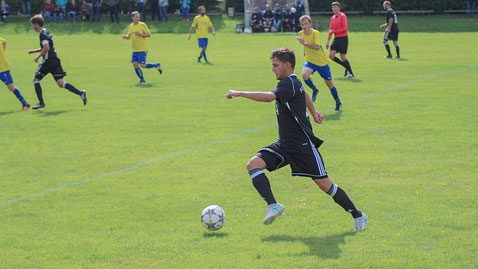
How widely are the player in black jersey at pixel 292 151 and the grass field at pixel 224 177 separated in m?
0.43

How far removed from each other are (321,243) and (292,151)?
1130 mm

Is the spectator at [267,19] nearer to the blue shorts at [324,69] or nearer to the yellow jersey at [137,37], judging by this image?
the yellow jersey at [137,37]

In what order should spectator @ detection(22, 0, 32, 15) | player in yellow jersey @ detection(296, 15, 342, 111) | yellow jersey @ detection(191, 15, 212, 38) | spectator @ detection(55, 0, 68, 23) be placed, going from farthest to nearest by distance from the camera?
spectator @ detection(22, 0, 32, 15) < spectator @ detection(55, 0, 68, 23) < yellow jersey @ detection(191, 15, 212, 38) < player in yellow jersey @ detection(296, 15, 342, 111)

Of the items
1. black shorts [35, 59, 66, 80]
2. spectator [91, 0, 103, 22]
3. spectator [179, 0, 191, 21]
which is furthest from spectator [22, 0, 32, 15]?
black shorts [35, 59, 66, 80]

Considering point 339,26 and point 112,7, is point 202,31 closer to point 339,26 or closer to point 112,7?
point 339,26

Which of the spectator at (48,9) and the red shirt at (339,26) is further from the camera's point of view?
the spectator at (48,9)

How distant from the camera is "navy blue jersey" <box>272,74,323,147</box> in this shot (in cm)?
763

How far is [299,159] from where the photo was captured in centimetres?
788

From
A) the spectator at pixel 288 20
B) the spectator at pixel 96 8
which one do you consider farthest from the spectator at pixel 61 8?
the spectator at pixel 288 20

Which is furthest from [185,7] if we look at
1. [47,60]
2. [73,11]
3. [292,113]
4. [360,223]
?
[360,223]

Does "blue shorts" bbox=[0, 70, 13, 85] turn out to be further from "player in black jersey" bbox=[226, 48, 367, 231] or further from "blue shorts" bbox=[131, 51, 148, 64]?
"player in black jersey" bbox=[226, 48, 367, 231]

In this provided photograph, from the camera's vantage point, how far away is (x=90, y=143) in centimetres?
1369

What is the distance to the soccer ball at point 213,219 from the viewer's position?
7918 millimetres

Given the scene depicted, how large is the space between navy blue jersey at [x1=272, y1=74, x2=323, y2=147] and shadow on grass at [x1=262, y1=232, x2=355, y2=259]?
110 centimetres
